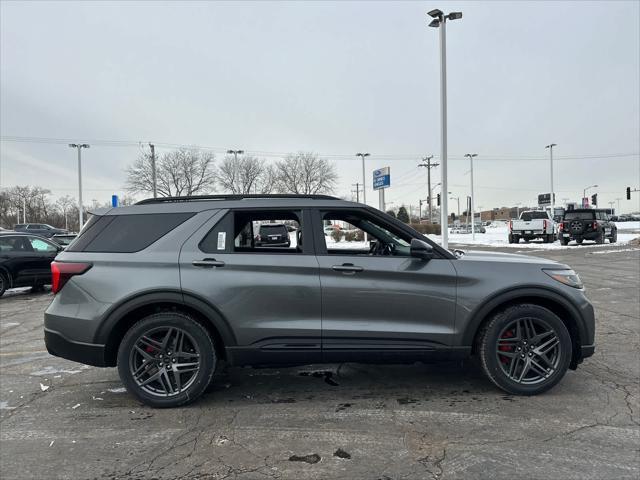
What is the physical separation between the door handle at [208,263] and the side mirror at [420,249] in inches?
62.9

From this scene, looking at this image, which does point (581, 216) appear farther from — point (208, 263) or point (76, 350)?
point (76, 350)

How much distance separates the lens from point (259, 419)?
3570 mm

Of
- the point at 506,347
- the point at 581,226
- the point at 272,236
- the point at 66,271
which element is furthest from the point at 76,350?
the point at 581,226

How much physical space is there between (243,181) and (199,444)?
193ft

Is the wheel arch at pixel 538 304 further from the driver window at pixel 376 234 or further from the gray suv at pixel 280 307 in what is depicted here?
the driver window at pixel 376 234

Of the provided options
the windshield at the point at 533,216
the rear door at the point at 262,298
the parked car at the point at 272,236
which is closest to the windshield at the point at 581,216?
the windshield at the point at 533,216

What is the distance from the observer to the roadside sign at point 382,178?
25.4m

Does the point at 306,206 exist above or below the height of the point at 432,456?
above

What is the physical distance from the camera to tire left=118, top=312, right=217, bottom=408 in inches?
146

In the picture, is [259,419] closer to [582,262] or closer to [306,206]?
[306,206]

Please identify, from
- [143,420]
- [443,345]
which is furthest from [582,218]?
[143,420]

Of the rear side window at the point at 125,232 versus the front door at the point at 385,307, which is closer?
the front door at the point at 385,307

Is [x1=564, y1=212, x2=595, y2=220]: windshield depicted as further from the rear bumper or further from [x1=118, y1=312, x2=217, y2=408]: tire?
the rear bumper

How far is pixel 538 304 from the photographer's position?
396 centimetres
